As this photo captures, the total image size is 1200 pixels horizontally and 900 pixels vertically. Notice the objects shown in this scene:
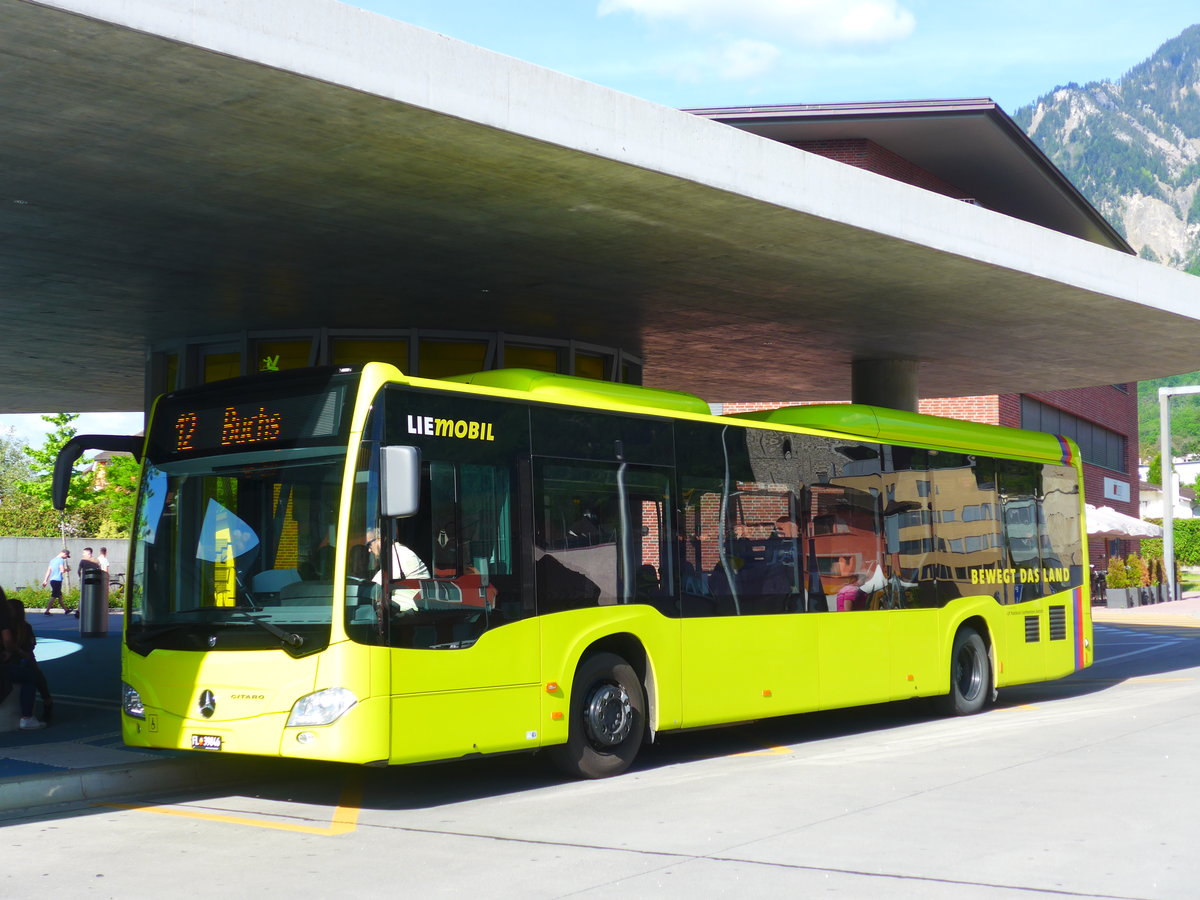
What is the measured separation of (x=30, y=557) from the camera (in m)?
48.4

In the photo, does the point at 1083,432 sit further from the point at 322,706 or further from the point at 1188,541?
the point at 322,706

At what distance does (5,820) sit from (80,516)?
54520 millimetres

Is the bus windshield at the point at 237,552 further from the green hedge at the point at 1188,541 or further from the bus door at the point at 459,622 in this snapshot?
the green hedge at the point at 1188,541

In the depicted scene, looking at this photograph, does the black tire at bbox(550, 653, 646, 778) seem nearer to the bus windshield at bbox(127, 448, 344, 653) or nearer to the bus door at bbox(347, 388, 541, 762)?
the bus door at bbox(347, 388, 541, 762)

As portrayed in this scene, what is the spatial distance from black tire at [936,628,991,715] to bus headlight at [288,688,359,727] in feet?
26.9

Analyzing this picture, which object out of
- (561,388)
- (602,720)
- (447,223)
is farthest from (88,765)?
(447,223)

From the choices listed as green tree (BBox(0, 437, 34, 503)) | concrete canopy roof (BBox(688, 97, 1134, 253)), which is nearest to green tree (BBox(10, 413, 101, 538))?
green tree (BBox(0, 437, 34, 503))

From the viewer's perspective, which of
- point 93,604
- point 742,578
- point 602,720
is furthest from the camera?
point 93,604

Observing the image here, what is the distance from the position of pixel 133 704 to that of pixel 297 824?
6.34 feet

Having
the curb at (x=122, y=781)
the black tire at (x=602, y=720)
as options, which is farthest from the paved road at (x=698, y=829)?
the curb at (x=122, y=781)

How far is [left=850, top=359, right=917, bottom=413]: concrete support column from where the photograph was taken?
2062cm

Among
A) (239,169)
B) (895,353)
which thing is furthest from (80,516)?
(239,169)

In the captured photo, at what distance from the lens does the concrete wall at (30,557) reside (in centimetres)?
4762

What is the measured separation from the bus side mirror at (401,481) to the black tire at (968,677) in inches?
319
